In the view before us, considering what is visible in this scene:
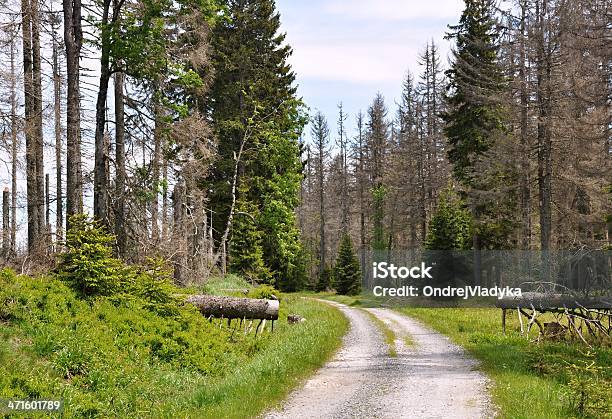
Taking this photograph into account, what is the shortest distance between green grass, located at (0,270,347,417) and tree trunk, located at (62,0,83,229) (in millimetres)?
3778

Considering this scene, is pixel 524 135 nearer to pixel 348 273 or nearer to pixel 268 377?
pixel 268 377

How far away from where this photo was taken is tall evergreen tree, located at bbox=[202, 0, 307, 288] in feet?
106

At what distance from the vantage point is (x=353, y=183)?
62.7 meters

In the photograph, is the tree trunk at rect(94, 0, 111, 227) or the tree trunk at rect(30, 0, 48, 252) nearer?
the tree trunk at rect(94, 0, 111, 227)

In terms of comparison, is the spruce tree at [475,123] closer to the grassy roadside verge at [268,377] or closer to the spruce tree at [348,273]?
the spruce tree at [348,273]

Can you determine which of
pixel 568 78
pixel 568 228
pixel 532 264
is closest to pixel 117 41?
pixel 568 78

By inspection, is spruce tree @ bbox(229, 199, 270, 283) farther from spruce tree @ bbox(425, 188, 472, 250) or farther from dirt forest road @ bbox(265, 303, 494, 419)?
dirt forest road @ bbox(265, 303, 494, 419)

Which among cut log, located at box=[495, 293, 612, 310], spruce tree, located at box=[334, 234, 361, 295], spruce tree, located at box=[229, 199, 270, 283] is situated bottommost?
spruce tree, located at box=[334, 234, 361, 295]

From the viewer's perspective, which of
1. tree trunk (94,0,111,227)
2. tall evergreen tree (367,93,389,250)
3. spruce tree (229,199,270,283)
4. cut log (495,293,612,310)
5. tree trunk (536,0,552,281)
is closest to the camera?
cut log (495,293,612,310)

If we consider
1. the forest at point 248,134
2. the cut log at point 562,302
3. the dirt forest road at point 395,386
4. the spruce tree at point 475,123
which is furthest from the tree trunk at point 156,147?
the spruce tree at point 475,123

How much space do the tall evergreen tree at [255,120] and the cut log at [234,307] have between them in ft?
54.8

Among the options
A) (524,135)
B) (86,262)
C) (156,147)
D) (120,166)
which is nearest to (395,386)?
(86,262)

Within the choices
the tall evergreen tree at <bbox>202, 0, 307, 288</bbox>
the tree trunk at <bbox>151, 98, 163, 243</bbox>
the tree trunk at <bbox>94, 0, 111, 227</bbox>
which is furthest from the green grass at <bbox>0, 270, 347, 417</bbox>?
the tall evergreen tree at <bbox>202, 0, 307, 288</bbox>

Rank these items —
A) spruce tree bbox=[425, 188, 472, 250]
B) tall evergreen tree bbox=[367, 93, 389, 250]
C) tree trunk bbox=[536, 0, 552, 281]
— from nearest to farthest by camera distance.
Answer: tree trunk bbox=[536, 0, 552, 281] → spruce tree bbox=[425, 188, 472, 250] → tall evergreen tree bbox=[367, 93, 389, 250]
